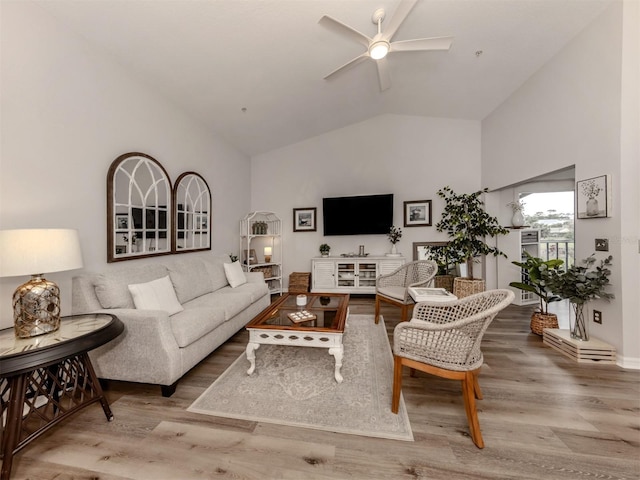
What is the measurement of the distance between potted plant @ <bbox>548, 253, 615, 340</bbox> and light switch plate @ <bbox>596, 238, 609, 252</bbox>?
0.08 metres

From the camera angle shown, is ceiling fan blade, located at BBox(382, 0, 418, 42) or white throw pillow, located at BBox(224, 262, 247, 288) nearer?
ceiling fan blade, located at BBox(382, 0, 418, 42)

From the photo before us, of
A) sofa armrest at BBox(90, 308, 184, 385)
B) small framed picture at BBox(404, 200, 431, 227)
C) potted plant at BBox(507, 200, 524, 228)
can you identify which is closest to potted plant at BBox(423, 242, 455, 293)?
small framed picture at BBox(404, 200, 431, 227)

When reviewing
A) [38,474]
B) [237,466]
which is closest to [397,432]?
[237,466]

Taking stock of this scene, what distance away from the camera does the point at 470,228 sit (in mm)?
3977

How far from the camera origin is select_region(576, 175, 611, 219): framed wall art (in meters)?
2.31

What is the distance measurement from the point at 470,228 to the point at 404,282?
1473 millimetres

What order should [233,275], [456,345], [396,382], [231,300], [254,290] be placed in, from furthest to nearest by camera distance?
[233,275], [254,290], [231,300], [396,382], [456,345]

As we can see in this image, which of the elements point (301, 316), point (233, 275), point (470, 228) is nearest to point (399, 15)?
point (301, 316)

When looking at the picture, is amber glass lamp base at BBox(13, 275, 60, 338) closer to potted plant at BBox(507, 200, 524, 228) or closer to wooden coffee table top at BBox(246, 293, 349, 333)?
wooden coffee table top at BBox(246, 293, 349, 333)

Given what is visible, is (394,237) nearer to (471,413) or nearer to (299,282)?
(299,282)

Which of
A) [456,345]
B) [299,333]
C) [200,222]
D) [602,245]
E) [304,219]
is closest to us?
[456,345]

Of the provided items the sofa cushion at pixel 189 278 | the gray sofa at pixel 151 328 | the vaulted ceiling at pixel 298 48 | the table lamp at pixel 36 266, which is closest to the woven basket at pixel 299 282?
the sofa cushion at pixel 189 278

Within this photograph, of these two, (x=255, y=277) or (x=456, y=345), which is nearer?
(x=456, y=345)

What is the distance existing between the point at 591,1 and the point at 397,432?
3.88m
